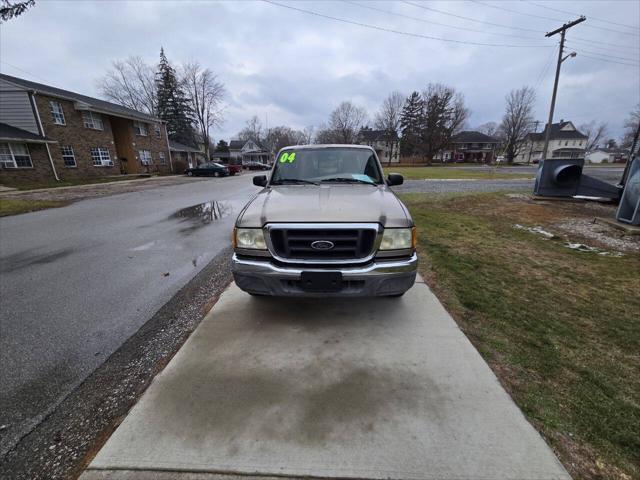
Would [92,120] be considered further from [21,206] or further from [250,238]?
[250,238]

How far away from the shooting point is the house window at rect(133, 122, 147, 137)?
2895 cm

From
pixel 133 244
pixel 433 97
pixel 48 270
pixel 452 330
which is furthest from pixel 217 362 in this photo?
pixel 433 97

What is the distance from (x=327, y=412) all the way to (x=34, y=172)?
88.5ft

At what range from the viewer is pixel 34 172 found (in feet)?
64.4

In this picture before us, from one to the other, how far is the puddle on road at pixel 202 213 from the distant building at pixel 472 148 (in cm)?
6647

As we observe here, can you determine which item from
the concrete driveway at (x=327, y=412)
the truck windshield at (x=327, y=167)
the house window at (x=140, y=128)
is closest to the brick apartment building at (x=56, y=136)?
the house window at (x=140, y=128)

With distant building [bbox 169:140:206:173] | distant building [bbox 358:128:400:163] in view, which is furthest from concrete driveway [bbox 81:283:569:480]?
distant building [bbox 358:128:400:163]

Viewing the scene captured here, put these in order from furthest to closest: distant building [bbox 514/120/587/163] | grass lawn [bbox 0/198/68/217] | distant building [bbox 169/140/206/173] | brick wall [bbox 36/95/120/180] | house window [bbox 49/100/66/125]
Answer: distant building [bbox 514/120/587/163], distant building [bbox 169/140/206/173], house window [bbox 49/100/66/125], brick wall [bbox 36/95/120/180], grass lawn [bbox 0/198/68/217]

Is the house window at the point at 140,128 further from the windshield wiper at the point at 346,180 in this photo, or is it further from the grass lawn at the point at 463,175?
the windshield wiper at the point at 346,180

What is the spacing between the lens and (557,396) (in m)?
2.08

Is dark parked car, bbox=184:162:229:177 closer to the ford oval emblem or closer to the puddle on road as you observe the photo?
the puddle on road

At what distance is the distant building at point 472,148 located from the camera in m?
66.9

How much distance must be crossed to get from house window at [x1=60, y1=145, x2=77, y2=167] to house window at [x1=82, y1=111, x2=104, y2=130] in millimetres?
2789

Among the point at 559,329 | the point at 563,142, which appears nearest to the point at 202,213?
the point at 559,329
